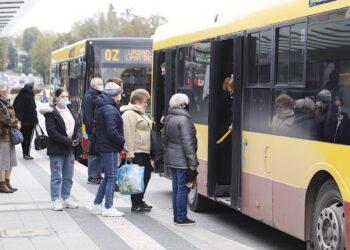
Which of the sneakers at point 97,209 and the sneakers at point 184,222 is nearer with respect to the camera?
the sneakers at point 184,222

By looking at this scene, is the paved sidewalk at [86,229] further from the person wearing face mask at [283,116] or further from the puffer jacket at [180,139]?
the person wearing face mask at [283,116]

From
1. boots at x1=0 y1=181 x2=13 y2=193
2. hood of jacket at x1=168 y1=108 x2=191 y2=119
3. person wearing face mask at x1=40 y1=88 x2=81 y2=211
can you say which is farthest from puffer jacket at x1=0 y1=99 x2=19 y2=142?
hood of jacket at x1=168 y1=108 x2=191 y2=119

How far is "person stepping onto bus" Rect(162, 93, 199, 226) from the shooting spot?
9.72m

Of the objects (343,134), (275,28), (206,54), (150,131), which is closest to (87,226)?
(150,131)

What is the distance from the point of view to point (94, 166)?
564 inches

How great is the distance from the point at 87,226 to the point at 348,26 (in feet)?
15.2

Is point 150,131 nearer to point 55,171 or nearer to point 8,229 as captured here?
point 55,171

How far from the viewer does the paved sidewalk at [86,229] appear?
8.80 metres

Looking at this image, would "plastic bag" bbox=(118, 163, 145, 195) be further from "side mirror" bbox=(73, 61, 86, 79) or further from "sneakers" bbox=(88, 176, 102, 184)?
"side mirror" bbox=(73, 61, 86, 79)

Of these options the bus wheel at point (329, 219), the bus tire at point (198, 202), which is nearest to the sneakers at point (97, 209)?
the bus tire at point (198, 202)

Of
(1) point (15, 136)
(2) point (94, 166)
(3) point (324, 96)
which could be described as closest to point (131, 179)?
(1) point (15, 136)

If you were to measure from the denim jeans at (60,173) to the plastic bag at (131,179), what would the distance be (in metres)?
0.91

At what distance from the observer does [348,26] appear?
6.73 metres

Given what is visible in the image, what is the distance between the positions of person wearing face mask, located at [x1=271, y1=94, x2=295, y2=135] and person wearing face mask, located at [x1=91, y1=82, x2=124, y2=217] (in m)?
2.76
